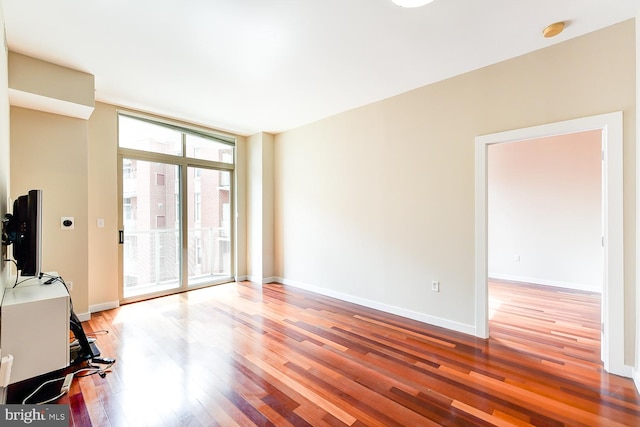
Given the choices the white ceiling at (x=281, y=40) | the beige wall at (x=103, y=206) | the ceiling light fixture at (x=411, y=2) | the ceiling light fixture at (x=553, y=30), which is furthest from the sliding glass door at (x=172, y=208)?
the ceiling light fixture at (x=553, y=30)

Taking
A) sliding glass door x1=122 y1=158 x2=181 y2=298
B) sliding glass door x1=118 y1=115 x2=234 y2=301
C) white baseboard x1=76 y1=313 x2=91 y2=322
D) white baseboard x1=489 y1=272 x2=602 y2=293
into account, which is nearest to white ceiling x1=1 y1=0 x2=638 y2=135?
sliding glass door x1=118 y1=115 x2=234 y2=301

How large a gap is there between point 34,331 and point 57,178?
203 cm

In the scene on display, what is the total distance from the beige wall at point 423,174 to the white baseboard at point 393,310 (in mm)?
16

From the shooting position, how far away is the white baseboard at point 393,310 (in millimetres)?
3062

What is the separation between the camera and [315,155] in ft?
Answer: 15.3

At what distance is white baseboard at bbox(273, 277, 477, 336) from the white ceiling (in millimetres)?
2748

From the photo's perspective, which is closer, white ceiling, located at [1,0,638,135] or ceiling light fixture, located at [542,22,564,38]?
white ceiling, located at [1,0,638,135]

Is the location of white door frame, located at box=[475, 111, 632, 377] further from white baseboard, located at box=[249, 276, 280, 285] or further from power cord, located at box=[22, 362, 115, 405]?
white baseboard, located at box=[249, 276, 280, 285]

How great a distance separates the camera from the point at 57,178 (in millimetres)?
3182

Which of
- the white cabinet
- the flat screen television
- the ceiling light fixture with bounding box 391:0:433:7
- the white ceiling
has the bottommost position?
the white cabinet

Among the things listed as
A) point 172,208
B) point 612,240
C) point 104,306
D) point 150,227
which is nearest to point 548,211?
point 612,240

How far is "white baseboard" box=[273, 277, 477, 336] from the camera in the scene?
10.0 ft

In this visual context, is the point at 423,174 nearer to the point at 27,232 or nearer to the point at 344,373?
the point at 344,373

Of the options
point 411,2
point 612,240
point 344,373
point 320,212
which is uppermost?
point 411,2
